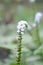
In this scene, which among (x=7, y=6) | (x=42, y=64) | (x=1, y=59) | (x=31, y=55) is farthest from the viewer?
(x=7, y=6)

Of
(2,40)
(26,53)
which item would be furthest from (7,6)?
(26,53)

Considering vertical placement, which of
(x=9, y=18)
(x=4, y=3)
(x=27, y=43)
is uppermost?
(x=4, y=3)

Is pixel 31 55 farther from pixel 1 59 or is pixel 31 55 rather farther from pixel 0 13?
pixel 0 13

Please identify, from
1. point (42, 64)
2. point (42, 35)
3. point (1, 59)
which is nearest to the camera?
point (42, 64)

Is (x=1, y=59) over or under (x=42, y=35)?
under

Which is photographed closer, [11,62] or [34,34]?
[11,62]

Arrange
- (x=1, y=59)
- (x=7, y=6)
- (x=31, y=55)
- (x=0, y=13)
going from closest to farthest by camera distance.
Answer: (x=31, y=55) < (x=1, y=59) < (x=0, y=13) < (x=7, y=6)

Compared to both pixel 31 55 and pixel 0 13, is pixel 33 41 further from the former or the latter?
pixel 0 13

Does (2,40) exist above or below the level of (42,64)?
above

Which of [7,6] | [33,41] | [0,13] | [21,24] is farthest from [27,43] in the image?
[7,6]

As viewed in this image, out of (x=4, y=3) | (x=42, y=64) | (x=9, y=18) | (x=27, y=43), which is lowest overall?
(x=42, y=64)
